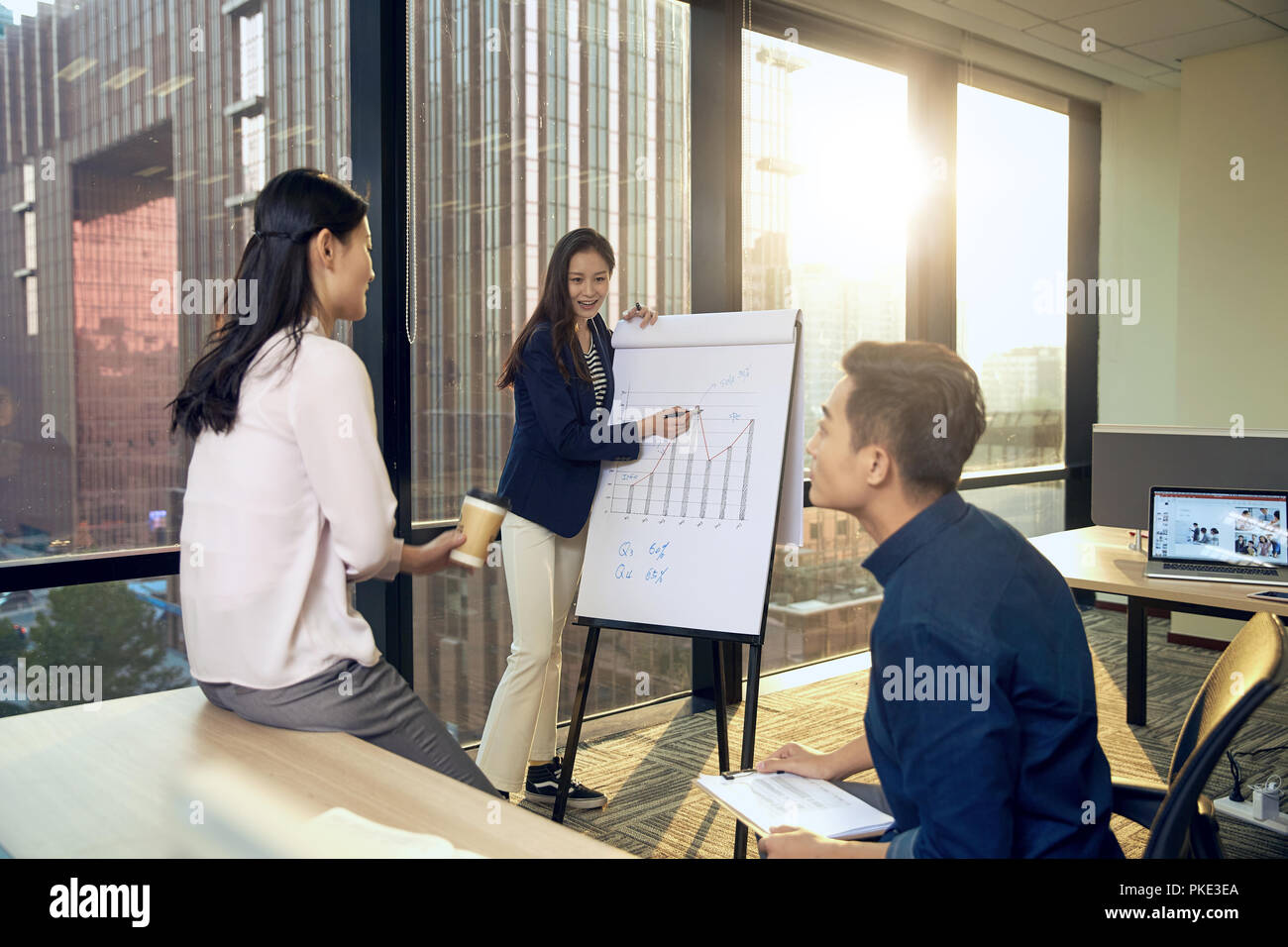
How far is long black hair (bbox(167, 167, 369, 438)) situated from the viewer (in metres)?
1.34

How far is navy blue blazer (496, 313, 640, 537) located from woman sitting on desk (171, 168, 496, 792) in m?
1.16

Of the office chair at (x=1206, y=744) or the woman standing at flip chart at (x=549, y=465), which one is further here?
the woman standing at flip chart at (x=549, y=465)

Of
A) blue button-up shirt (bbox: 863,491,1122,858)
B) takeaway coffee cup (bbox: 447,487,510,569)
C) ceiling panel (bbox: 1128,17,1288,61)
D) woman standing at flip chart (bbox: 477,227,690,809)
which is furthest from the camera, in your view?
ceiling panel (bbox: 1128,17,1288,61)

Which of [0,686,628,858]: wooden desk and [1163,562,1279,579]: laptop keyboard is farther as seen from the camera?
[1163,562,1279,579]: laptop keyboard

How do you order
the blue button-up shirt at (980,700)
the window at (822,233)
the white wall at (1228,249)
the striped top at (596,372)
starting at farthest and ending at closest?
the white wall at (1228,249) → the window at (822,233) → the striped top at (596,372) → the blue button-up shirt at (980,700)

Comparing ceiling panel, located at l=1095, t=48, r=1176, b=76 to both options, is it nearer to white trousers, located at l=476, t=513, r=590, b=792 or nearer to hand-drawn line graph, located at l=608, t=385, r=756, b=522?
hand-drawn line graph, located at l=608, t=385, r=756, b=522

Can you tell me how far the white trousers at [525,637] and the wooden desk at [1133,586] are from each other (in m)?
1.32

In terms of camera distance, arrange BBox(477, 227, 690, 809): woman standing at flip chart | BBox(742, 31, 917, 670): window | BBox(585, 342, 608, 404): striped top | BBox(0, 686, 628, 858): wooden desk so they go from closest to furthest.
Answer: BBox(0, 686, 628, 858): wooden desk
BBox(477, 227, 690, 809): woman standing at flip chart
BBox(585, 342, 608, 404): striped top
BBox(742, 31, 917, 670): window

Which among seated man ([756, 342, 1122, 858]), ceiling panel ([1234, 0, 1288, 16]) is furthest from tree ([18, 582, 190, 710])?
ceiling panel ([1234, 0, 1288, 16])

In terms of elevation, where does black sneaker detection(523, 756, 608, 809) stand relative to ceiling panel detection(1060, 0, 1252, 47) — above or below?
below

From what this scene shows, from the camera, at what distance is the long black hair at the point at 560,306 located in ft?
8.76

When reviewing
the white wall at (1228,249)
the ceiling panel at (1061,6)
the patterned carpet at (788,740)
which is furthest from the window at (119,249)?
the white wall at (1228,249)

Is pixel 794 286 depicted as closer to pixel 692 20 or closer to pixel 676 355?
pixel 692 20

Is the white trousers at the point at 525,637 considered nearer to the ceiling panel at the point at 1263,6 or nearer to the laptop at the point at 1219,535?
the laptop at the point at 1219,535
